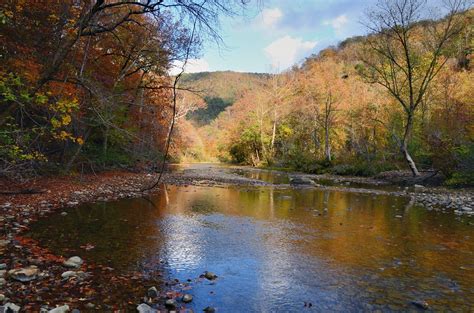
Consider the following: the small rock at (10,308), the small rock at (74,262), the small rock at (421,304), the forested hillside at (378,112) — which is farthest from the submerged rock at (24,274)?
the forested hillside at (378,112)

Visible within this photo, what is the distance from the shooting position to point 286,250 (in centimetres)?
700

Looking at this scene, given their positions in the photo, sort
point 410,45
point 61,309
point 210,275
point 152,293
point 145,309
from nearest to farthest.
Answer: point 61,309 → point 145,309 → point 152,293 → point 210,275 → point 410,45

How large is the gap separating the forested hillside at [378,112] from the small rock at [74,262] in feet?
63.6

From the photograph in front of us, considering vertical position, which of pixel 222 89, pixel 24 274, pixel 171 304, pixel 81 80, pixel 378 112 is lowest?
pixel 171 304

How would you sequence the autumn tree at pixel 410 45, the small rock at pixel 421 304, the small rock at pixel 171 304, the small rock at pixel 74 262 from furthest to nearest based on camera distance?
the autumn tree at pixel 410 45 → the small rock at pixel 74 262 → the small rock at pixel 421 304 → the small rock at pixel 171 304

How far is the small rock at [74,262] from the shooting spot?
5414mm

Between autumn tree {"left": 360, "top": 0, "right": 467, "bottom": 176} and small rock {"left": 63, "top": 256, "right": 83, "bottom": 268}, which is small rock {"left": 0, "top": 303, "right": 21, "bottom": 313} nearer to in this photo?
small rock {"left": 63, "top": 256, "right": 83, "bottom": 268}

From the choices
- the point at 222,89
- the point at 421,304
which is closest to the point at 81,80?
the point at 421,304

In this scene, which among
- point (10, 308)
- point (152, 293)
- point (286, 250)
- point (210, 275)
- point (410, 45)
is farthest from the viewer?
point (410, 45)

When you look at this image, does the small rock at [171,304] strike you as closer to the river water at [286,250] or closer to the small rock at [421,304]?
the river water at [286,250]

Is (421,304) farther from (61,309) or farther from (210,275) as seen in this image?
(61,309)

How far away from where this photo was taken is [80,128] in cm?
1747

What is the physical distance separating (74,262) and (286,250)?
12.6 feet

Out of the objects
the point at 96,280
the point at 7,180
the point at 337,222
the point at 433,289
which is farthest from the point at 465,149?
the point at 7,180
